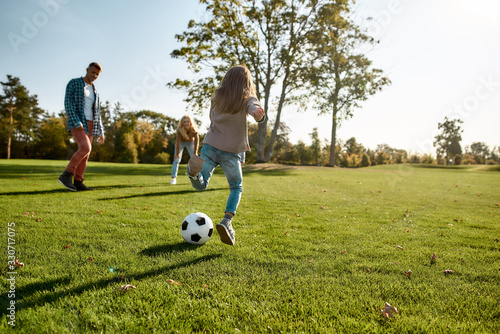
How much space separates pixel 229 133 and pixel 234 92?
0.51 metres

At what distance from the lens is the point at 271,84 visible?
24.1 metres

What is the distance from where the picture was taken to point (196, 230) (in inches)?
132

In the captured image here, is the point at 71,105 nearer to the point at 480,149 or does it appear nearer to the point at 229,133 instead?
the point at 229,133

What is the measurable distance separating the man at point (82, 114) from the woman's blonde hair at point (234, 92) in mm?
3887

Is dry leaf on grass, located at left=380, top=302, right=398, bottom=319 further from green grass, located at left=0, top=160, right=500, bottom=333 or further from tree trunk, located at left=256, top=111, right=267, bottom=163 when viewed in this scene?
tree trunk, located at left=256, top=111, right=267, bottom=163

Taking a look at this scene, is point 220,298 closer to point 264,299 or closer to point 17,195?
point 264,299

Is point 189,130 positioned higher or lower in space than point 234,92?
higher

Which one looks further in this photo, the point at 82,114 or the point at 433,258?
the point at 82,114

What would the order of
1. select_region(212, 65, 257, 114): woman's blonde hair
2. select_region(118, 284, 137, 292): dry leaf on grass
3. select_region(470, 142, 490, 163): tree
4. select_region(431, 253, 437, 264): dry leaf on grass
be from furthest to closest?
select_region(470, 142, 490, 163): tree, select_region(212, 65, 257, 114): woman's blonde hair, select_region(431, 253, 437, 264): dry leaf on grass, select_region(118, 284, 137, 292): dry leaf on grass

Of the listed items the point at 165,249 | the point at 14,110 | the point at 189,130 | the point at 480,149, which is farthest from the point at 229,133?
the point at 480,149

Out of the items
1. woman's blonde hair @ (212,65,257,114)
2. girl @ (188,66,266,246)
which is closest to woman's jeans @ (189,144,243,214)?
girl @ (188,66,266,246)

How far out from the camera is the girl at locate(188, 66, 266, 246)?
3471mm

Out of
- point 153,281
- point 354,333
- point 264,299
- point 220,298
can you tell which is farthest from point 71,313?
point 354,333

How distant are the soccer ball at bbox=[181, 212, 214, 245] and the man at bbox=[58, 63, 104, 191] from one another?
3796 millimetres
